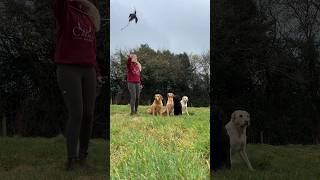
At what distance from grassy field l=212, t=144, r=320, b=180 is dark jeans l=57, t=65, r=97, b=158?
1.23m

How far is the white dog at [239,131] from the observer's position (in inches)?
220

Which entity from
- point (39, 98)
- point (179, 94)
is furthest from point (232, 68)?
point (39, 98)

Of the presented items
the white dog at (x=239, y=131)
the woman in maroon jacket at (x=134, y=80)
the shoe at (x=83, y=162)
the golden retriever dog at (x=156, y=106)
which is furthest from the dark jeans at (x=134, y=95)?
the white dog at (x=239, y=131)

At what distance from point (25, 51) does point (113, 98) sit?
0.97m

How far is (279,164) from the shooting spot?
18.6 ft

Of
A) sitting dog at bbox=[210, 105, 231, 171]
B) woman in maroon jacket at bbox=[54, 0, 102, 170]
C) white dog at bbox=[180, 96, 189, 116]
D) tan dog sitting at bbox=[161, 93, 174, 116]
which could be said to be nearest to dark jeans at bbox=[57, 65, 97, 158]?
woman in maroon jacket at bbox=[54, 0, 102, 170]

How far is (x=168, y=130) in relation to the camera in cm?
559

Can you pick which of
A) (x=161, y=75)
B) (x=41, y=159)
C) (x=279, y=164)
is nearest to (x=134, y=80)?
(x=161, y=75)

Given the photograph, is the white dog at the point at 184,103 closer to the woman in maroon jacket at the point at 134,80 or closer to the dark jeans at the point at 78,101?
the woman in maroon jacket at the point at 134,80

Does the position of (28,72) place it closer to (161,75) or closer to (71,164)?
(71,164)

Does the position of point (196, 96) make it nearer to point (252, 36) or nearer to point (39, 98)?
point (252, 36)

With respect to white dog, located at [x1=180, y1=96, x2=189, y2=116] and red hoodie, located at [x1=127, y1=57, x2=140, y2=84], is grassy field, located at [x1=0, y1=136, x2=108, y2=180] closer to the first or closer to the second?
red hoodie, located at [x1=127, y1=57, x2=140, y2=84]

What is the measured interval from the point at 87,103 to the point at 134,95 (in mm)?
428

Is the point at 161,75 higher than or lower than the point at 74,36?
lower
